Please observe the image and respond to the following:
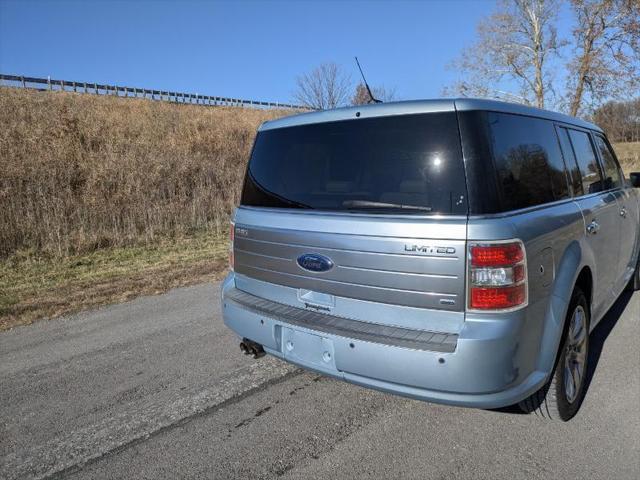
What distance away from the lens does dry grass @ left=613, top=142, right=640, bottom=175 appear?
81.0 ft

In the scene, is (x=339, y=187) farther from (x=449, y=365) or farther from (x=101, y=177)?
(x=101, y=177)

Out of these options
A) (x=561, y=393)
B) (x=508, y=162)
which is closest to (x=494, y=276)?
(x=508, y=162)

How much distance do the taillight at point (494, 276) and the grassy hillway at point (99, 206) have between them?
4888mm

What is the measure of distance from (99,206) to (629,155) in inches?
1159

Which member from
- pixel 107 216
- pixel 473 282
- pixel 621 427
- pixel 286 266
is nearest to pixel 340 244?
pixel 286 266

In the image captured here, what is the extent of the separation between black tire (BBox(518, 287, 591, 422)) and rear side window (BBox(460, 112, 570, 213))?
745 millimetres

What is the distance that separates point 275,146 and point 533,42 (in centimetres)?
2560

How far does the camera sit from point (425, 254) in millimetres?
2404

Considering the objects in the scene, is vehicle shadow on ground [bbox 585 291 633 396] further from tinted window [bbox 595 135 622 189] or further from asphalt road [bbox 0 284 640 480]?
tinted window [bbox 595 135 622 189]

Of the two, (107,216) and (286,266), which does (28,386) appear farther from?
(107,216)

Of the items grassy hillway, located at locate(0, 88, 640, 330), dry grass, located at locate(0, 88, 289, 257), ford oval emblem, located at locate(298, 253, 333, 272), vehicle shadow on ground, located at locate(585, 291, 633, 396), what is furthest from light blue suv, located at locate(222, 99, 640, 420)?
dry grass, located at locate(0, 88, 289, 257)

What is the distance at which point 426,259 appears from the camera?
7.89 feet

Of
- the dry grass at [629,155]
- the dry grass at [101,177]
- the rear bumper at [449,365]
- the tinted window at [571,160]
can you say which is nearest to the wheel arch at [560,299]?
the rear bumper at [449,365]

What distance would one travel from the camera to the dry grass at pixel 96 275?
579cm
